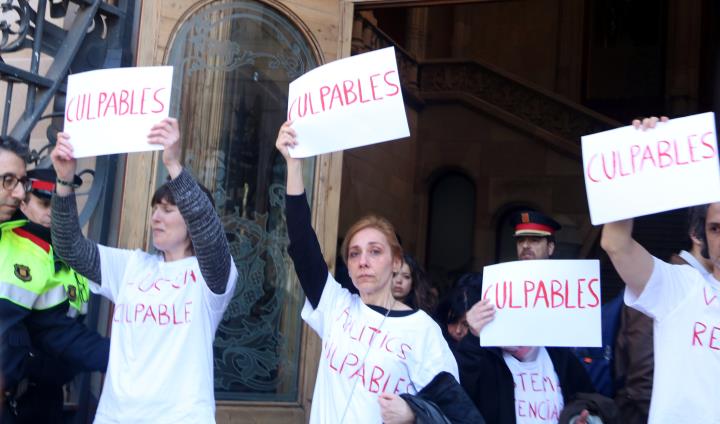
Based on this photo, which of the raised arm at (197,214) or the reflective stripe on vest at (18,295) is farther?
the reflective stripe on vest at (18,295)

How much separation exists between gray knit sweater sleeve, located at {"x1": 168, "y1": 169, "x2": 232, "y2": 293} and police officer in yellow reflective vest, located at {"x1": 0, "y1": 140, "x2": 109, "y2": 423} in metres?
0.70

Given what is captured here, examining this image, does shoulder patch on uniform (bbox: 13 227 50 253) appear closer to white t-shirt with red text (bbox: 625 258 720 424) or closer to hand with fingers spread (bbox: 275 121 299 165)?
hand with fingers spread (bbox: 275 121 299 165)

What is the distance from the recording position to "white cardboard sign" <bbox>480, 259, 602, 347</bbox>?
14.3 feet

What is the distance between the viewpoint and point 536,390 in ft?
14.6

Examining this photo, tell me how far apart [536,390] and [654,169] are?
119cm

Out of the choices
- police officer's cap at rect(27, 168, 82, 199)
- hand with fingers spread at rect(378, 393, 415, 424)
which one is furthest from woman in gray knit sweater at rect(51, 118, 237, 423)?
hand with fingers spread at rect(378, 393, 415, 424)

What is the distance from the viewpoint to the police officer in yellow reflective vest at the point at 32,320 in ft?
14.0

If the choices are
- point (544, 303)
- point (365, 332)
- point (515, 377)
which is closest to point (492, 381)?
point (515, 377)

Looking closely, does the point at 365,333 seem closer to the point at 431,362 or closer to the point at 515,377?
the point at 431,362

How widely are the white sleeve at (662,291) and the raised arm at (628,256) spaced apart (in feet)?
0.08

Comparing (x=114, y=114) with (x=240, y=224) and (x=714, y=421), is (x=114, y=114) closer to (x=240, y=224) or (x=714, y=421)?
(x=240, y=224)

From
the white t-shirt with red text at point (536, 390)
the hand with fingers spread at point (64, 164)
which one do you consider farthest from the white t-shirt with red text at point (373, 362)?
the hand with fingers spread at point (64, 164)

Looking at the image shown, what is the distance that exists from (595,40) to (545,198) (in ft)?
15.9

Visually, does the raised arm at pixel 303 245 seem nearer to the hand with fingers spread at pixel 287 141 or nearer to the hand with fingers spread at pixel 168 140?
the hand with fingers spread at pixel 287 141
